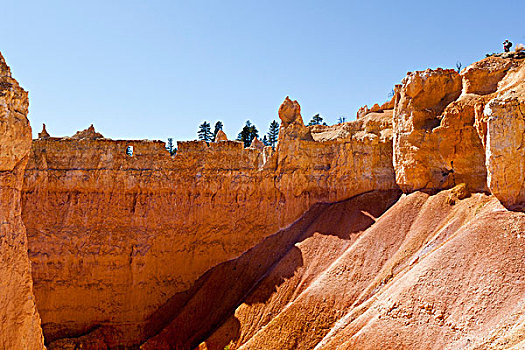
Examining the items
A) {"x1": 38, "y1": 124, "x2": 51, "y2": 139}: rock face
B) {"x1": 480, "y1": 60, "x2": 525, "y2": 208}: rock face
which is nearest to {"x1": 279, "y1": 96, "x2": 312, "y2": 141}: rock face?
{"x1": 480, "y1": 60, "x2": 525, "y2": 208}: rock face

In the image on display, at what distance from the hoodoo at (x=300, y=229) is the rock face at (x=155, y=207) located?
0.09 metres

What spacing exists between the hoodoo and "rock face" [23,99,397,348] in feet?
0.31

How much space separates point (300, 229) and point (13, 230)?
21457 mm

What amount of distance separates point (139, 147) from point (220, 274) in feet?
35.5

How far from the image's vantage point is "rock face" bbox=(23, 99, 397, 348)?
27562mm

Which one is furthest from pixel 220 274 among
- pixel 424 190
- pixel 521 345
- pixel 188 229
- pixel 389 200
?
pixel 521 345

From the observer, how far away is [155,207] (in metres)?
29.6

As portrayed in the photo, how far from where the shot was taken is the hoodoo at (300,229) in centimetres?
1827

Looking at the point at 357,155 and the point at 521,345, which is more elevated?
the point at 357,155

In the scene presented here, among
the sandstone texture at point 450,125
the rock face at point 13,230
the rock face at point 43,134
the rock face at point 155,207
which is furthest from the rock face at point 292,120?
the rock face at point 13,230

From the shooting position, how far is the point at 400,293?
1881 cm

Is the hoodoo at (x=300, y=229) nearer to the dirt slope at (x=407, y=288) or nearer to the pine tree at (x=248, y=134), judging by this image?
the dirt slope at (x=407, y=288)

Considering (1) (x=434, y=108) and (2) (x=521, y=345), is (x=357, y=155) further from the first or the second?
(2) (x=521, y=345)

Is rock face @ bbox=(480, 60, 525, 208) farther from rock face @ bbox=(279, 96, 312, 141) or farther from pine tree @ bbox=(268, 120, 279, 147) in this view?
pine tree @ bbox=(268, 120, 279, 147)
